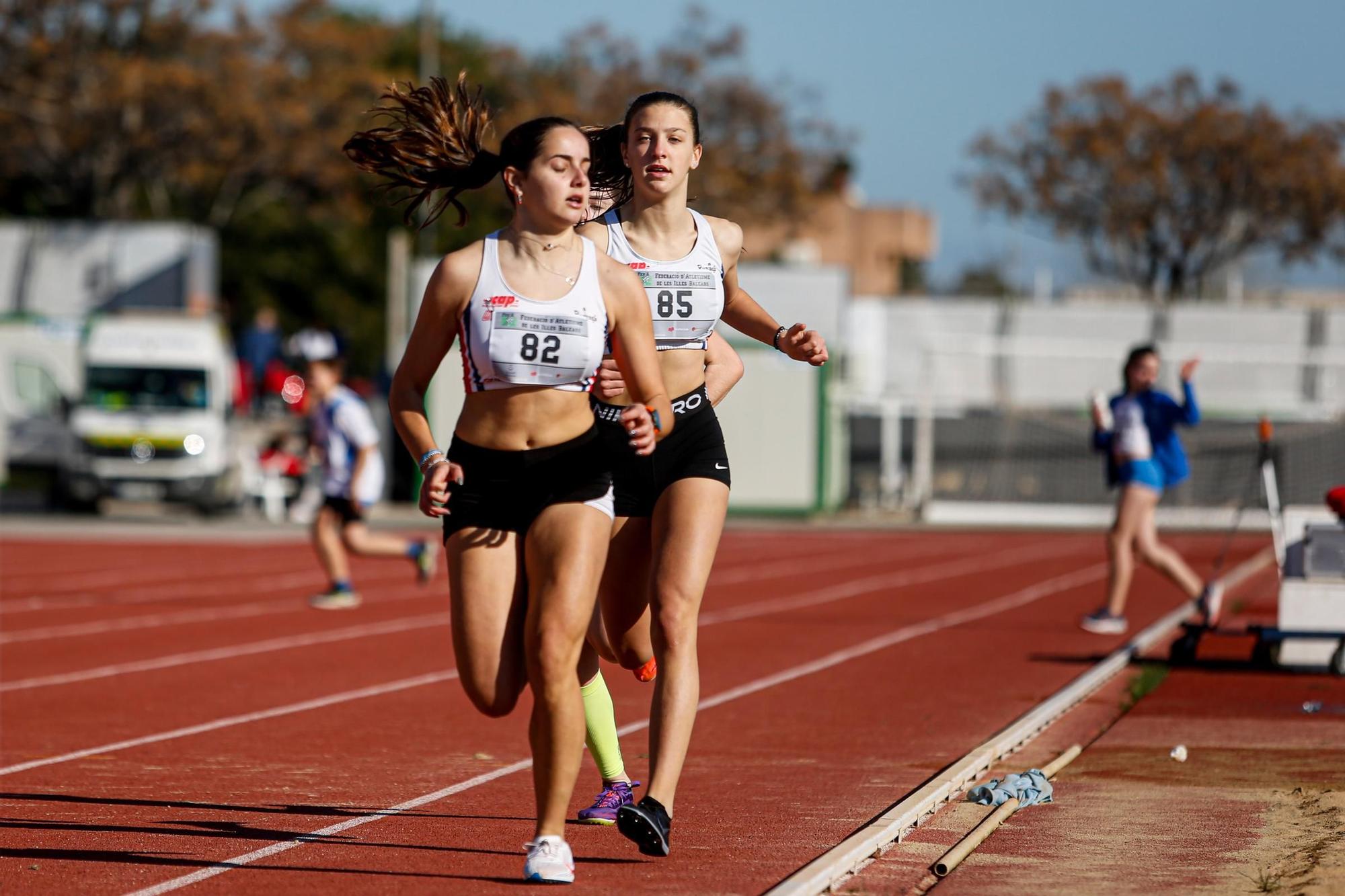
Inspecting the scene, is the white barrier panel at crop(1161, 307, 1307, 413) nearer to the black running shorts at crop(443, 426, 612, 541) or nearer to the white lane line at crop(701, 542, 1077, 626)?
the white lane line at crop(701, 542, 1077, 626)

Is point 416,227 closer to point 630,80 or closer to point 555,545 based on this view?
point 555,545

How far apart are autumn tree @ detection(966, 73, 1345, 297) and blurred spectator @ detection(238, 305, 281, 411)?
74.4 feet

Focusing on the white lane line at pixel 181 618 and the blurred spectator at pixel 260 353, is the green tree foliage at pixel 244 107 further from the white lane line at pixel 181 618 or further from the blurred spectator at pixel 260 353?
the white lane line at pixel 181 618

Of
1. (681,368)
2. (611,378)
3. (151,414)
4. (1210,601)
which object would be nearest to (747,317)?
(681,368)

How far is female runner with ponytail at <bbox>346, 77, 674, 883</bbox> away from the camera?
5.52m

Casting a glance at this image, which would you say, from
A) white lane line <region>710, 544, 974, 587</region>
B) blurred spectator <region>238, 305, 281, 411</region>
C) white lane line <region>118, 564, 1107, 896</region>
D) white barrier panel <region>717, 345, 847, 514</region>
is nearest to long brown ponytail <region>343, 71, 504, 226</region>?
white lane line <region>118, 564, 1107, 896</region>

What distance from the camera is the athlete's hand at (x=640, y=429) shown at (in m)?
5.55

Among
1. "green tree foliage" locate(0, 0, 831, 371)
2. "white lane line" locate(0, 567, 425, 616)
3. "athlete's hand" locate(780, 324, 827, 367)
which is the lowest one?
"white lane line" locate(0, 567, 425, 616)

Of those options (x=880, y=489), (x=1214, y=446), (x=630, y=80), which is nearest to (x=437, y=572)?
(x=880, y=489)

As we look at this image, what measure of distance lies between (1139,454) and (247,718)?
6490mm

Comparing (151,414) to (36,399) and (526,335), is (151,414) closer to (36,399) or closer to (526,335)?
(36,399)

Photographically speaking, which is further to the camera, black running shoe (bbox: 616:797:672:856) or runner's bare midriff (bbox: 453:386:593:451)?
black running shoe (bbox: 616:797:672:856)

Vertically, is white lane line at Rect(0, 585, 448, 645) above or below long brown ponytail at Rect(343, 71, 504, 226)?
below

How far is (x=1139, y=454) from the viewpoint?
1338 centimetres
